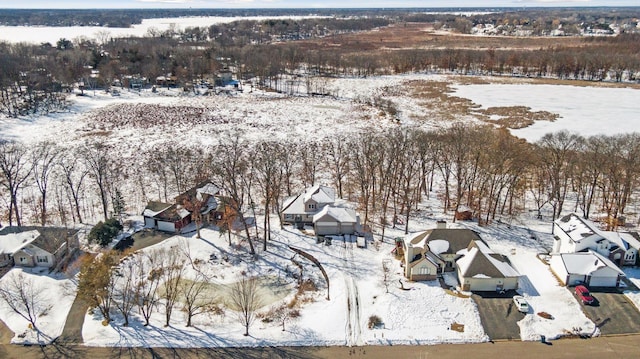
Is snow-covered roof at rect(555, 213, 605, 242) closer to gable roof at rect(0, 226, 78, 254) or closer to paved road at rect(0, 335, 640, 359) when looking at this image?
paved road at rect(0, 335, 640, 359)

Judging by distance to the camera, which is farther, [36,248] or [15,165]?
[15,165]

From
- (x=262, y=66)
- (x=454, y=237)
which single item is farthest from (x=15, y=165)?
(x=262, y=66)

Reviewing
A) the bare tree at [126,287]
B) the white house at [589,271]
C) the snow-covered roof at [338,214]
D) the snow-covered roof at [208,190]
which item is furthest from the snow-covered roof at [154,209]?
the white house at [589,271]

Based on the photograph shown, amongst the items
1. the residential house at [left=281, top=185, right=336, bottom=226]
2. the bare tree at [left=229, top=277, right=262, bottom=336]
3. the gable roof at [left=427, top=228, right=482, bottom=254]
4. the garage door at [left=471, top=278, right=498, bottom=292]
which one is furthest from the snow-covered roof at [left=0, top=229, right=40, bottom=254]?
the garage door at [left=471, top=278, right=498, bottom=292]

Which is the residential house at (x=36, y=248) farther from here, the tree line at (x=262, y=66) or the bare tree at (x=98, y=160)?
the tree line at (x=262, y=66)

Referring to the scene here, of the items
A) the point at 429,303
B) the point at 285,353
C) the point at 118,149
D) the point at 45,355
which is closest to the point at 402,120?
the point at 118,149

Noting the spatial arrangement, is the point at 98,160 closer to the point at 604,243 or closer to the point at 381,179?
the point at 381,179

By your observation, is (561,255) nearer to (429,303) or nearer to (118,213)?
(429,303)
